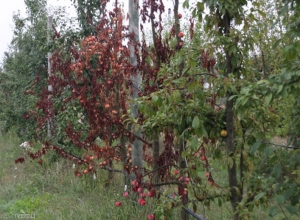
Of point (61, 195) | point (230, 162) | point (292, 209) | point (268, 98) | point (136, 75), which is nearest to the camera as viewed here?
point (268, 98)

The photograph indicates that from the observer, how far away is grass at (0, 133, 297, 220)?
5.30 metres

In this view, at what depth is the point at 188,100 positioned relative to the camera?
9.45 feet

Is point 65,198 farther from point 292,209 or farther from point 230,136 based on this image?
point 292,209

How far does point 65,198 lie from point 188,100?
4.05m

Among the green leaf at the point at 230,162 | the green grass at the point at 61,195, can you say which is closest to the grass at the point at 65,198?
the green grass at the point at 61,195

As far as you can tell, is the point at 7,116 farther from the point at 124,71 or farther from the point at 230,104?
the point at 230,104

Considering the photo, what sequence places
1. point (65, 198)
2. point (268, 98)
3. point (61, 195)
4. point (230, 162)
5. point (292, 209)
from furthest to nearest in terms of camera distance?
point (61, 195)
point (65, 198)
point (230, 162)
point (292, 209)
point (268, 98)

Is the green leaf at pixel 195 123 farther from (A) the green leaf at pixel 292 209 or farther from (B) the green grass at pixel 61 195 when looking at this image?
(B) the green grass at pixel 61 195

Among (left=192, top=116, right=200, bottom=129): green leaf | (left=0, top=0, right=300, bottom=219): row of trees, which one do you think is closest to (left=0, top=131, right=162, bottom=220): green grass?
(left=0, top=0, right=300, bottom=219): row of trees

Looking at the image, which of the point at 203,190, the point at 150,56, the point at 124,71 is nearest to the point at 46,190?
the point at 124,71

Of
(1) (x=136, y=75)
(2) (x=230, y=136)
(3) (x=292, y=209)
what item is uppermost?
(1) (x=136, y=75)

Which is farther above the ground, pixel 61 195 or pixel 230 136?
pixel 230 136

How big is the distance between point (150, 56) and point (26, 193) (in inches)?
142

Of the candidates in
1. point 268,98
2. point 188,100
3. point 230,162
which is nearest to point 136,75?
point 188,100
